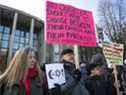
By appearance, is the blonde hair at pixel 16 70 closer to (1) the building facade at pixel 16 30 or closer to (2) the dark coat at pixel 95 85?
(2) the dark coat at pixel 95 85

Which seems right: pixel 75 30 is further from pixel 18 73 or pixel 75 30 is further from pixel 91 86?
pixel 18 73

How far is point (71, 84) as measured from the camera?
12.7ft

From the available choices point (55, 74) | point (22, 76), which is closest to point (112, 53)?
point (55, 74)

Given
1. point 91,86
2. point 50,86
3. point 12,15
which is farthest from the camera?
point 12,15

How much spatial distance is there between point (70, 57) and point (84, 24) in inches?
72.6

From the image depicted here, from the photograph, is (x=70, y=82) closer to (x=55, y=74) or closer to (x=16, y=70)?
(x=55, y=74)

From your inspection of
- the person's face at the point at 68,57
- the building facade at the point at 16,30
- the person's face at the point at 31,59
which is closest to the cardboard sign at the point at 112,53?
the person's face at the point at 68,57

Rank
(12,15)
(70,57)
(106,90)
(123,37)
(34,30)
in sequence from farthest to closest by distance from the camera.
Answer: (34,30)
(12,15)
(123,37)
(106,90)
(70,57)

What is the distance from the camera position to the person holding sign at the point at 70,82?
3844 millimetres

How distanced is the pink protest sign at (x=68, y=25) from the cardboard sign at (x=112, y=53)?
1.58 ft

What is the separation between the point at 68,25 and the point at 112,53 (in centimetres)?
138

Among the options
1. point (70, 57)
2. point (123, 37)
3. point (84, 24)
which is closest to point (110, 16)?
point (123, 37)

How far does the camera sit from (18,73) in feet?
10.5

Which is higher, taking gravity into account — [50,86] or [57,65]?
[57,65]
